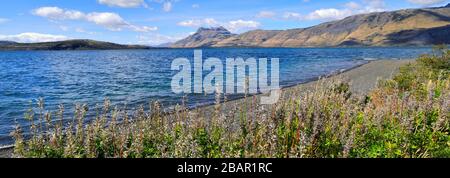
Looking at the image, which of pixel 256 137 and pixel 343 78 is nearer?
pixel 256 137

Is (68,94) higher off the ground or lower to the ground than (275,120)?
lower

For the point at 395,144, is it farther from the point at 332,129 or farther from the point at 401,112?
the point at 401,112

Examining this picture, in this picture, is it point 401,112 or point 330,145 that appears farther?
point 401,112

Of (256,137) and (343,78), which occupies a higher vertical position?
(343,78)

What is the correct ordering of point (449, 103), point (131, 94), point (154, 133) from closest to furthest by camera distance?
point (154, 133)
point (449, 103)
point (131, 94)

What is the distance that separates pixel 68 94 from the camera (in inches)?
1211

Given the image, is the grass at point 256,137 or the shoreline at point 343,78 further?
the shoreline at point 343,78

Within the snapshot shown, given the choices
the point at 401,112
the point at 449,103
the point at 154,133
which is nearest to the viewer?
the point at 154,133

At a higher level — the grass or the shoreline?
the grass

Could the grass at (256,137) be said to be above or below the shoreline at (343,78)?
above

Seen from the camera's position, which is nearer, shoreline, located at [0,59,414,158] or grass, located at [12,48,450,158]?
grass, located at [12,48,450,158]
